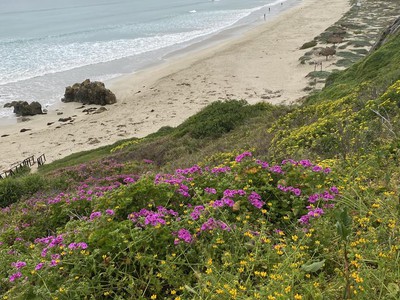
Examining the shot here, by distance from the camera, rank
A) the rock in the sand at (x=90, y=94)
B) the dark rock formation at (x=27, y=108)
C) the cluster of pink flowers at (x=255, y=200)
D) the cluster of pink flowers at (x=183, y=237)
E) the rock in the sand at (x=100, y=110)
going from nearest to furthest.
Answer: the cluster of pink flowers at (x=183, y=237), the cluster of pink flowers at (x=255, y=200), the dark rock formation at (x=27, y=108), the rock in the sand at (x=100, y=110), the rock in the sand at (x=90, y=94)

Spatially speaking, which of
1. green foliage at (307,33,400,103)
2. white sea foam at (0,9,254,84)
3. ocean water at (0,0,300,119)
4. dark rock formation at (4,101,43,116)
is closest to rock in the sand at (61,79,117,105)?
ocean water at (0,0,300,119)

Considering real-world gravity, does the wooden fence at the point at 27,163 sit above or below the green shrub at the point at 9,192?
below

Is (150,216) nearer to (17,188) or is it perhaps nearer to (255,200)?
(255,200)

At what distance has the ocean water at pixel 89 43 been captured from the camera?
1326 inches

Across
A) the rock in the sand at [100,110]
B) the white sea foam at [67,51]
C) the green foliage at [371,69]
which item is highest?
the white sea foam at [67,51]

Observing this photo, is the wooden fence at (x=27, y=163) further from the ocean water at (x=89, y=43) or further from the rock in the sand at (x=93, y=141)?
the ocean water at (x=89, y=43)

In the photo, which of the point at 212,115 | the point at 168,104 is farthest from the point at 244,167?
the point at 168,104

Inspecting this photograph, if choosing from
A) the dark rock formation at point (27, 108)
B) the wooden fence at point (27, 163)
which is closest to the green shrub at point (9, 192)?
the wooden fence at point (27, 163)

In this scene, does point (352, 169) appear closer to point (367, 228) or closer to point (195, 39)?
point (367, 228)

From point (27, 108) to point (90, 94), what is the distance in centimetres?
450

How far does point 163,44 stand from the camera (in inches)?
1751

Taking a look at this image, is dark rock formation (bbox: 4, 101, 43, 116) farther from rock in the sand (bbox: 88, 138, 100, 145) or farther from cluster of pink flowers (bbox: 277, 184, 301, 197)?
cluster of pink flowers (bbox: 277, 184, 301, 197)

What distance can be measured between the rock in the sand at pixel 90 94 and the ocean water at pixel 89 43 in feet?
4.99

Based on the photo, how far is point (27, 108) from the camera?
2628 centimetres
